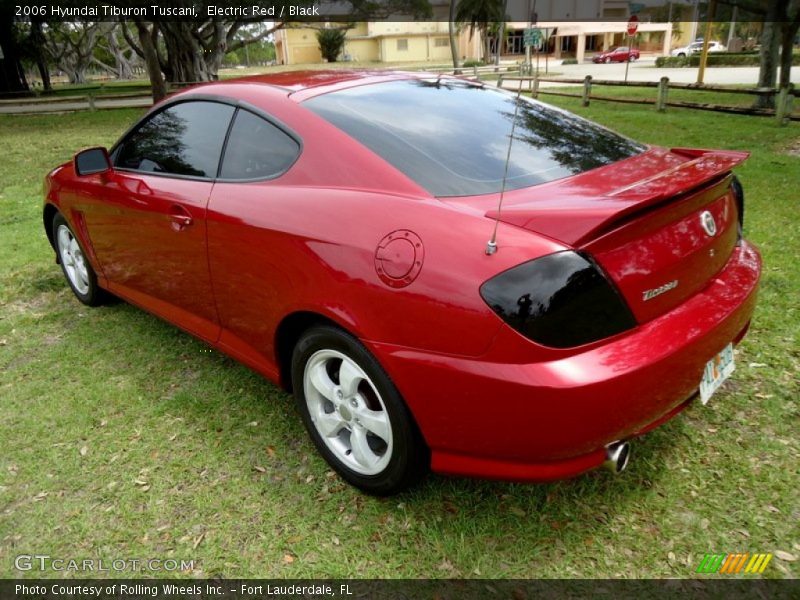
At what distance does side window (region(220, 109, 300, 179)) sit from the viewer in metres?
2.54

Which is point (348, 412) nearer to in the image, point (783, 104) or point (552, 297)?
point (552, 297)

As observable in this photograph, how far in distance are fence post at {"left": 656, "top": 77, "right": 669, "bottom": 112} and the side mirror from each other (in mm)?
13393

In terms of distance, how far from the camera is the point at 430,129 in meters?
2.50

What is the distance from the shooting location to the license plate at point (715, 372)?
83.4 inches

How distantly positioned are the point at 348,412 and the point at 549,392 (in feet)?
2.91

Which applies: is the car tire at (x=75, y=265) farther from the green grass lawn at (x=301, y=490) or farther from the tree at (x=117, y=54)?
the tree at (x=117, y=54)

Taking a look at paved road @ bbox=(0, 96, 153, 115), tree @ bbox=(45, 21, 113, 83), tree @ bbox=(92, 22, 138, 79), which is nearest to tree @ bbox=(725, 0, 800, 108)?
paved road @ bbox=(0, 96, 153, 115)

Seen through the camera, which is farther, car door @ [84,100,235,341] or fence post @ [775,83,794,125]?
fence post @ [775,83,794,125]

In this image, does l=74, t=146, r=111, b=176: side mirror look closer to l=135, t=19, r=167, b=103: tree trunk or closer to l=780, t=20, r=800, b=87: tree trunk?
l=780, t=20, r=800, b=87: tree trunk

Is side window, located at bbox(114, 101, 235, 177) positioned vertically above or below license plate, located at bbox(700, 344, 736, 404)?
above

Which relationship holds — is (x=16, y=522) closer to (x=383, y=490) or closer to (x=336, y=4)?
(x=383, y=490)

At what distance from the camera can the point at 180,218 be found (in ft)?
9.38

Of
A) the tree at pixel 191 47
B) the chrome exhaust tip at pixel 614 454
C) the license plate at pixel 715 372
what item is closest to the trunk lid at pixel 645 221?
the license plate at pixel 715 372

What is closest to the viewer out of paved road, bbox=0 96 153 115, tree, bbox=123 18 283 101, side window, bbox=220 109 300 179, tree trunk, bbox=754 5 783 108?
side window, bbox=220 109 300 179
